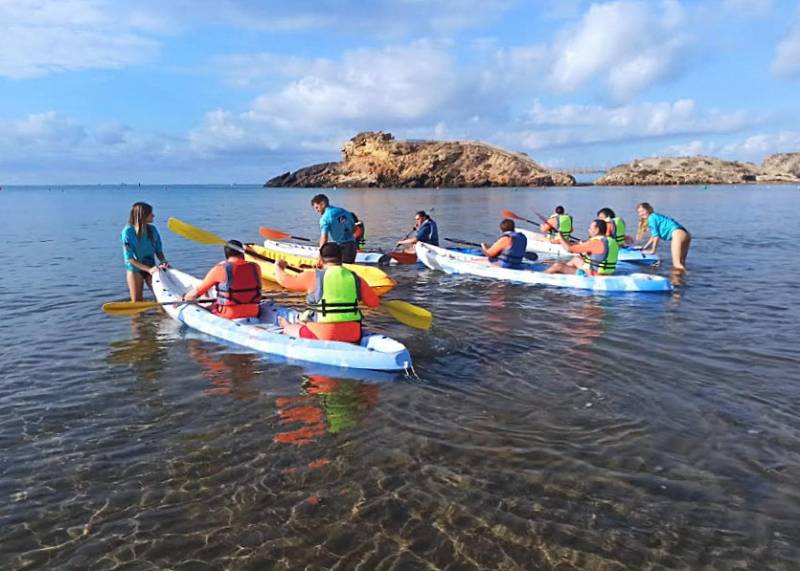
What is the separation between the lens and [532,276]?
14344 millimetres

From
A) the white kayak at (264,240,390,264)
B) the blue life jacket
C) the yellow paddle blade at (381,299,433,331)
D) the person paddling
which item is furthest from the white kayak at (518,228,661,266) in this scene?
the yellow paddle blade at (381,299,433,331)

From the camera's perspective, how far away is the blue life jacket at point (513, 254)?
48.8ft

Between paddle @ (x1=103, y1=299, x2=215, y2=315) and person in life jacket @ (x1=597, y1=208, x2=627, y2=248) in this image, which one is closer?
paddle @ (x1=103, y1=299, x2=215, y2=315)

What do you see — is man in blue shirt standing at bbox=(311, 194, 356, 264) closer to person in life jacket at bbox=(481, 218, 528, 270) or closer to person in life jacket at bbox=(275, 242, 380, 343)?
person in life jacket at bbox=(481, 218, 528, 270)

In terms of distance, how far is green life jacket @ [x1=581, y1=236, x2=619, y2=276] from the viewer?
13.8 metres

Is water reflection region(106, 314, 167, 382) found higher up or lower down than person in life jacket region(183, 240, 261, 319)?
lower down

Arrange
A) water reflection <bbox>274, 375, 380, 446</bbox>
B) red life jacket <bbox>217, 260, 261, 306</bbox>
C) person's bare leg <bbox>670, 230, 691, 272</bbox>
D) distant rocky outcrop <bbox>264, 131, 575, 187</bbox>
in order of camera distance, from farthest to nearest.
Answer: distant rocky outcrop <bbox>264, 131, 575, 187</bbox> < person's bare leg <bbox>670, 230, 691, 272</bbox> < red life jacket <bbox>217, 260, 261, 306</bbox> < water reflection <bbox>274, 375, 380, 446</bbox>

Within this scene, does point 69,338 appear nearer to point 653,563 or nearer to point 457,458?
point 457,458

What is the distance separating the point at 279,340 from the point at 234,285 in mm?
1519

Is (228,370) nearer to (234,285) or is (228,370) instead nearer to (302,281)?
(302,281)

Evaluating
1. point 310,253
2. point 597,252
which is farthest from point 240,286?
point 597,252

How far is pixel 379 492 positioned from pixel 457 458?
931 millimetres

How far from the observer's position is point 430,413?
673 centimetres

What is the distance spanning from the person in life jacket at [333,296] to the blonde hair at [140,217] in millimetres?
3352
